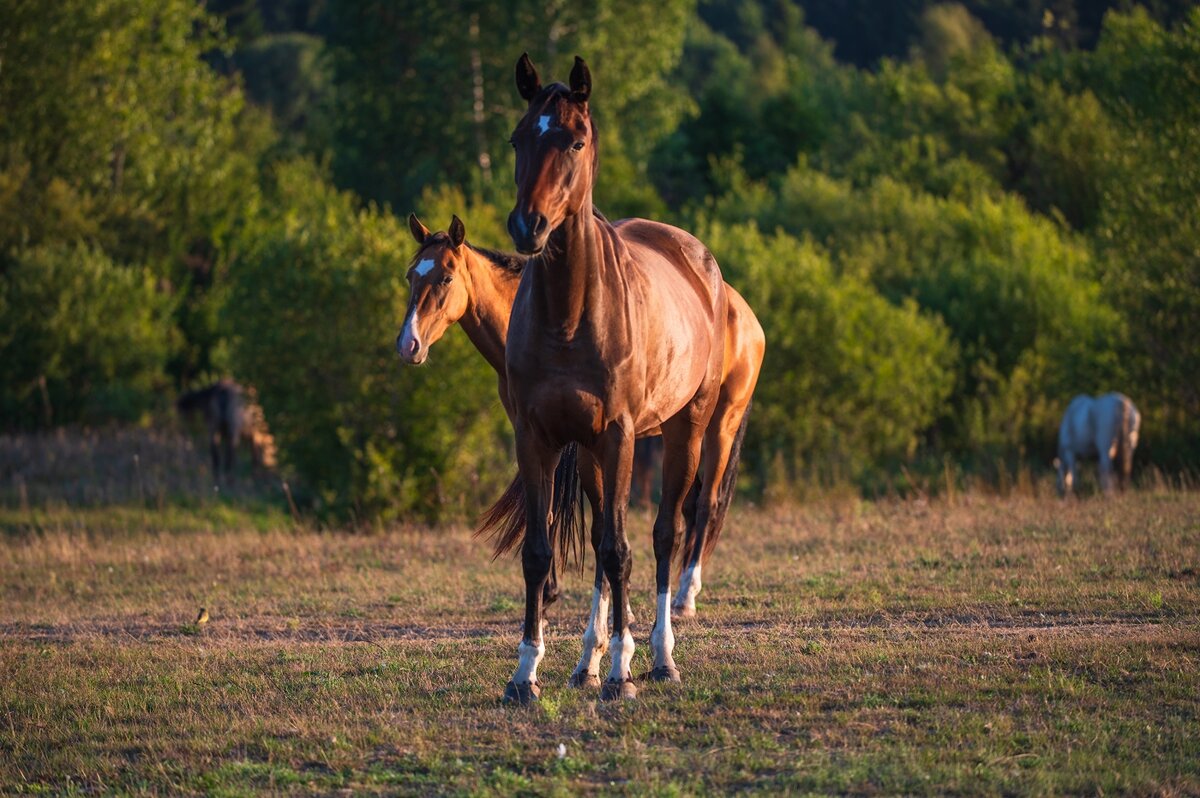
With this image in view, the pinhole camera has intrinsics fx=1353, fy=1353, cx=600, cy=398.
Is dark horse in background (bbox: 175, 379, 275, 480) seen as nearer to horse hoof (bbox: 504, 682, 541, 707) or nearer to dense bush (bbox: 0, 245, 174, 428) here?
dense bush (bbox: 0, 245, 174, 428)

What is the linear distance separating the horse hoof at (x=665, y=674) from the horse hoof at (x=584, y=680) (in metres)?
0.31

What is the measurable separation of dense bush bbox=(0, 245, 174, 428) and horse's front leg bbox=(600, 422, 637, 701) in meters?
22.9

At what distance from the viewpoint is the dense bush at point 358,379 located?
19.1 meters

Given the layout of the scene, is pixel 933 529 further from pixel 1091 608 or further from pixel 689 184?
pixel 689 184

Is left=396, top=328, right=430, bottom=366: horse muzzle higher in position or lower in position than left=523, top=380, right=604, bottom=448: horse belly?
lower

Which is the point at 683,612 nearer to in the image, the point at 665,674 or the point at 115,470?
the point at 665,674

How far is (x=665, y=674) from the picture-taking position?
23.7 feet

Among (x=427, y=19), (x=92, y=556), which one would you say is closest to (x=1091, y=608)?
(x=92, y=556)

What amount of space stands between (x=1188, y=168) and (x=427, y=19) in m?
22.8

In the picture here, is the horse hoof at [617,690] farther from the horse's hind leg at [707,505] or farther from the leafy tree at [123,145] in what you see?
the leafy tree at [123,145]

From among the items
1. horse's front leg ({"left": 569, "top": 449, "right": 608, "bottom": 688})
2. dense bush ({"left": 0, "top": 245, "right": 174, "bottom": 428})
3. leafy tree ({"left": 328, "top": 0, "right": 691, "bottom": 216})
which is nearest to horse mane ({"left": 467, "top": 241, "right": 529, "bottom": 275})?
horse's front leg ({"left": 569, "top": 449, "right": 608, "bottom": 688})

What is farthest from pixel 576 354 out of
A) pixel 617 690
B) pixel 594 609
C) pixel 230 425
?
pixel 230 425

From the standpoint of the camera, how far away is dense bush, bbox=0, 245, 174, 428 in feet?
90.4

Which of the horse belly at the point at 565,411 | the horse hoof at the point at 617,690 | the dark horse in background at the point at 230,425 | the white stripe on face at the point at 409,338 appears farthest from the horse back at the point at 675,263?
the dark horse in background at the point at 230,425
